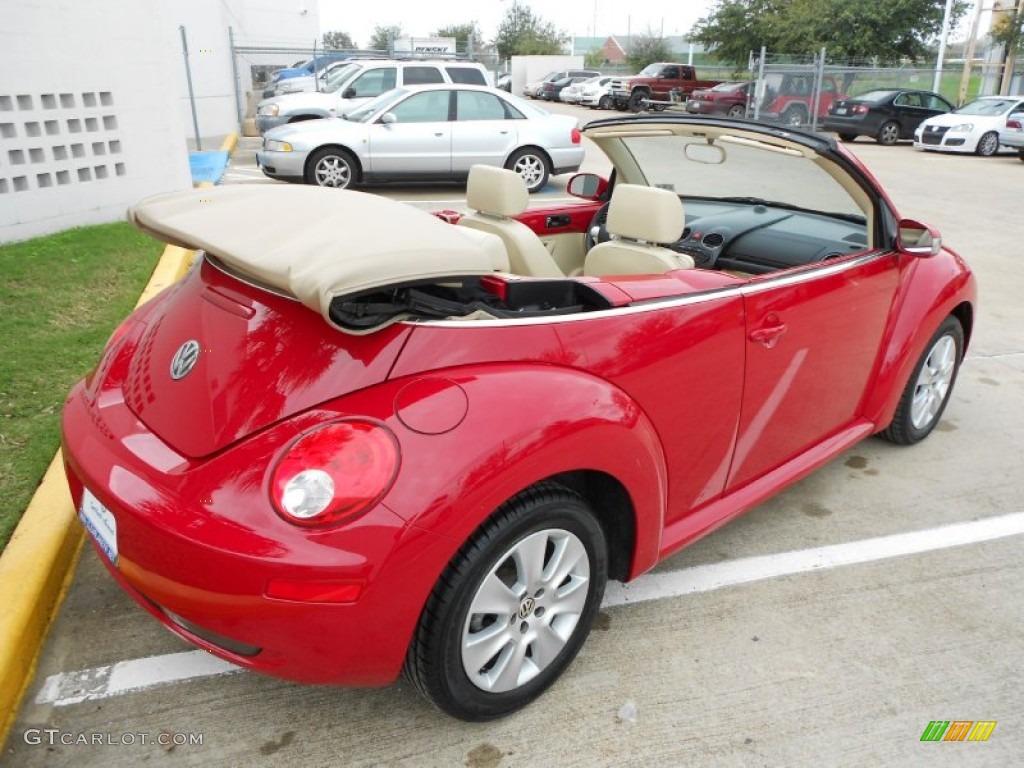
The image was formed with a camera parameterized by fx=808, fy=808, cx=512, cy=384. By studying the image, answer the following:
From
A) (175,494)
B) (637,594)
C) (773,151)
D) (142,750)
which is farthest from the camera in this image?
(773,151)

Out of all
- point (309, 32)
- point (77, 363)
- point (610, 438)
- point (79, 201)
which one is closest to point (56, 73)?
point (79, 201)

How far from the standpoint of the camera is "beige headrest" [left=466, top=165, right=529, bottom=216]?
10.9 ft

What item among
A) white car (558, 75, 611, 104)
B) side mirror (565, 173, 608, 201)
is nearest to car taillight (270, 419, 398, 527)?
side mirror (565, 173, 608, 201)

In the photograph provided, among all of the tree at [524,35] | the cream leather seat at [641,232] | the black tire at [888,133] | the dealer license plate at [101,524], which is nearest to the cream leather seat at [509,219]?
the cream leather seat at [641,232]

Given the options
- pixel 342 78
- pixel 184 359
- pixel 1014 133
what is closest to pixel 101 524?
pixel 184 359

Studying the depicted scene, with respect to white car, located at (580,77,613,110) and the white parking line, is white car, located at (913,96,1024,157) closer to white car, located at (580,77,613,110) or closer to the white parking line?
white car, located at (580,77,613,110)

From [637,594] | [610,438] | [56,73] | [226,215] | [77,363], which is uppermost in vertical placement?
[56,73]

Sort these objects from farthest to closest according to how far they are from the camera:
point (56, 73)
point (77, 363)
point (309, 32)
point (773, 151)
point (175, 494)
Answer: point (309, 32), point (56, 73), point (77, 363), point (773, 151), point (175, 494)

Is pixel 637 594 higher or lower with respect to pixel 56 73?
lower

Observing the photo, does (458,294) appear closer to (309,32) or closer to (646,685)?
(646,685)

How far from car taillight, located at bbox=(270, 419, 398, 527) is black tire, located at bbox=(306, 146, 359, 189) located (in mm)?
9738

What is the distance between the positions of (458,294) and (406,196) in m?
9.79

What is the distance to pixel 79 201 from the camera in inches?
291

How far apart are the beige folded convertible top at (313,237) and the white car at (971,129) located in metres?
19.7
